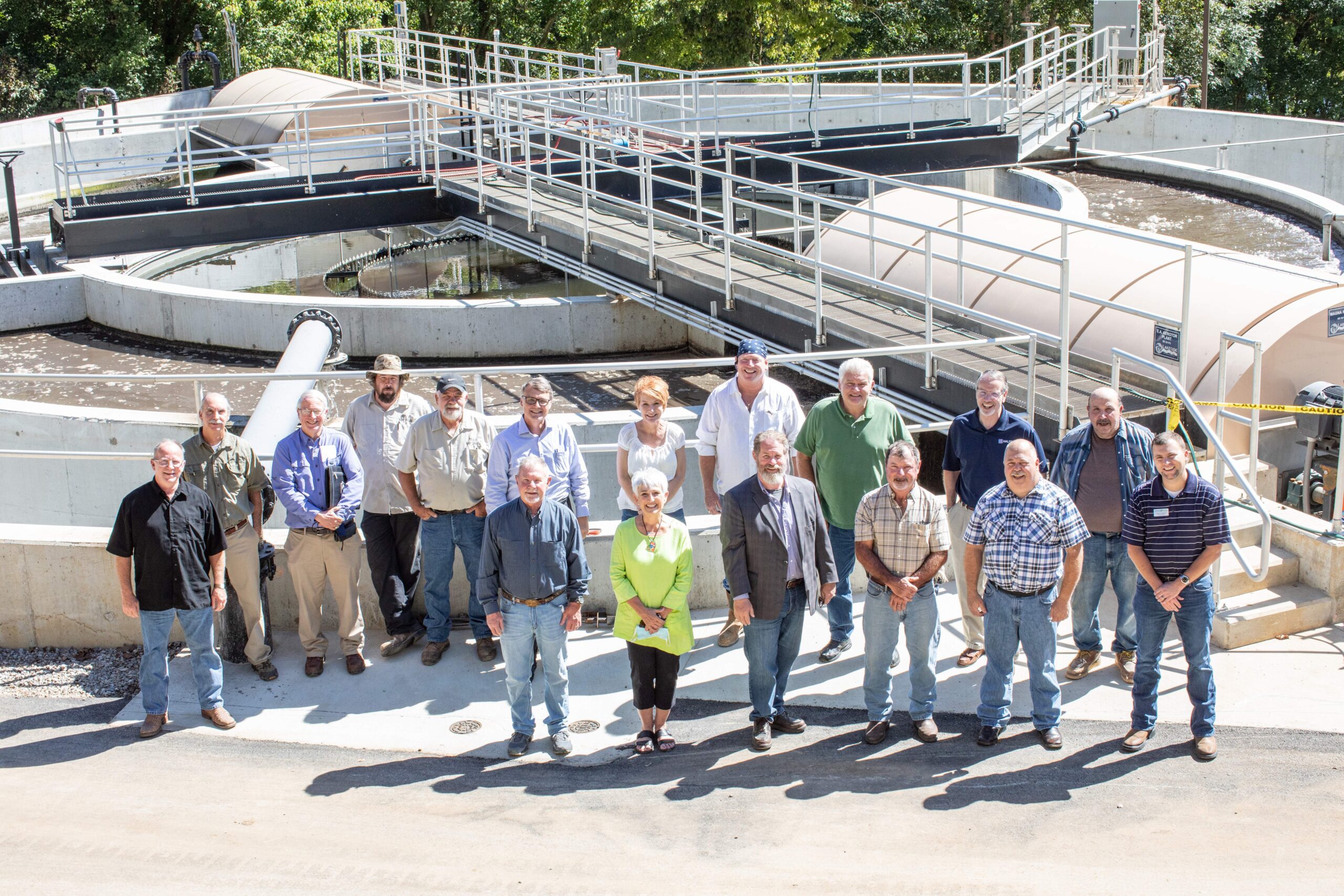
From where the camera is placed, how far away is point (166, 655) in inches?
278

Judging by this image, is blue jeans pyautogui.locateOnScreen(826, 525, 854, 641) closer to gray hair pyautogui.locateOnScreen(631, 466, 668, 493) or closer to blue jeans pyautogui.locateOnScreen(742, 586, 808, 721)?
blue jeans pyautogui.locateOnScreen(742, 586, 808, 721)

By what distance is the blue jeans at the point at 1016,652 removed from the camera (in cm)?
648

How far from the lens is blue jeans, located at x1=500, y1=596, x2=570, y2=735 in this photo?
261 inches

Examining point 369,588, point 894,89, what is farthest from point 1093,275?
point 894,89

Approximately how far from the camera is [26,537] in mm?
8172

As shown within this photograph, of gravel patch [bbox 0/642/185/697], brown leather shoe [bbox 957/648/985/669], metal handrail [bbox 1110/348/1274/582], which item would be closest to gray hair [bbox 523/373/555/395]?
brown leather shoe [bbox 957/648/985/669]

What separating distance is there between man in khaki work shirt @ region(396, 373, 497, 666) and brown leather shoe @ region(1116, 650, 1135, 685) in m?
3.63

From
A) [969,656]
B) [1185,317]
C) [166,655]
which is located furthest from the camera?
[1185,317]

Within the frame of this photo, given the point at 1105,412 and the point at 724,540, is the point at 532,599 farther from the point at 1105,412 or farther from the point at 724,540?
the point at 1105,412

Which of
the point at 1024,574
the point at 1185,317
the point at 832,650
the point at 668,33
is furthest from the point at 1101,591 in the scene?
the point at 668,33

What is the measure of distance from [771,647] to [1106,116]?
63.8 feet

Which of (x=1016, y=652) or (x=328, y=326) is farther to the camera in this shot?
(x=328, y=326)

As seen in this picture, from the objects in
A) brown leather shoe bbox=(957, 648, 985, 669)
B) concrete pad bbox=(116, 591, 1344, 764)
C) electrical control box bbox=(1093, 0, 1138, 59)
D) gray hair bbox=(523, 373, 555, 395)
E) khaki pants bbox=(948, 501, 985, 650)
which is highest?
electrical control box bbox=(1093, 0, 1138, 59)

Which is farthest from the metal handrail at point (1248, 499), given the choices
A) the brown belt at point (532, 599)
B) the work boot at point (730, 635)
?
the brown belt at point (532, 599)
